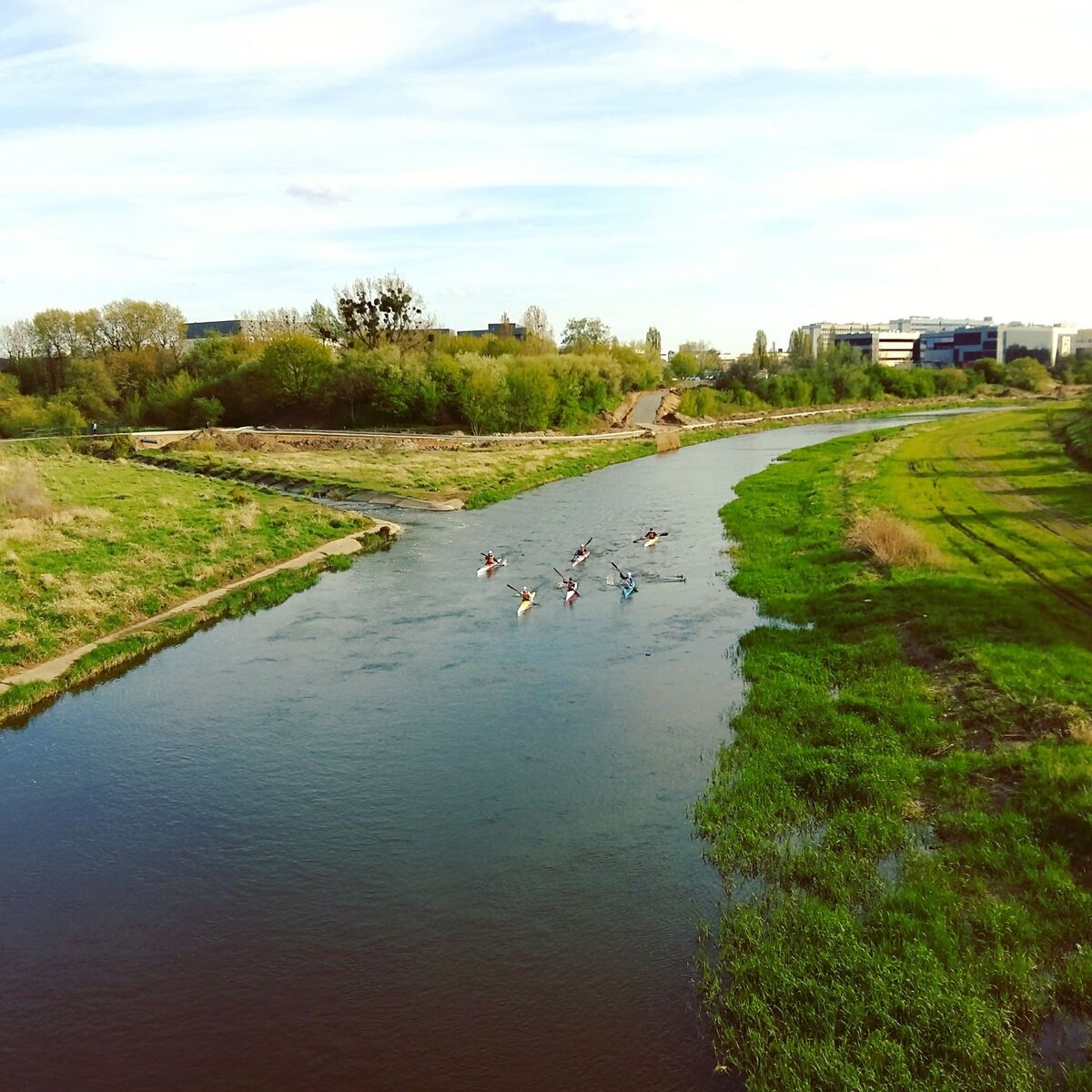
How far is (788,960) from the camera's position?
44.2 ft

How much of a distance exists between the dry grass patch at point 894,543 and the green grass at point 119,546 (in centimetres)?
2585

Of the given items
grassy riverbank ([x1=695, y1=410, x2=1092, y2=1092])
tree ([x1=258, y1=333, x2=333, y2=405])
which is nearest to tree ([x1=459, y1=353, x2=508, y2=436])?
tree ([x1=258, y1=333, x2=333, y2=405])

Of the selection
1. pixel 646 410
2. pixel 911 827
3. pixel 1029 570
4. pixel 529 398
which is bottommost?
pixel 911 827

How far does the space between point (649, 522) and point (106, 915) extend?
128 feet

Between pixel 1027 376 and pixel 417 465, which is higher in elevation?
pixel 1027 376

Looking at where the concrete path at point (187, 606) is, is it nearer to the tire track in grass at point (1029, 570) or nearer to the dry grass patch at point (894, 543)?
the dry grass patch at point (894, 543)

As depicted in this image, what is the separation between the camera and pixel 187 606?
34406 mm

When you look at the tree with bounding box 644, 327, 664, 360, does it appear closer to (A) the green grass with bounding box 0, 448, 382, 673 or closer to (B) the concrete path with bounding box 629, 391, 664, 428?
(B) the concrete path with bounding box 629, 391, 664, 428

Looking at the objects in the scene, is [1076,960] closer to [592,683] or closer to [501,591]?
[592,683]

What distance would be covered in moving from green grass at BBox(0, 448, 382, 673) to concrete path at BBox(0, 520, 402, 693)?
368 millimetres

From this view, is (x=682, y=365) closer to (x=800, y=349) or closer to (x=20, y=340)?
(x=800, y=349)

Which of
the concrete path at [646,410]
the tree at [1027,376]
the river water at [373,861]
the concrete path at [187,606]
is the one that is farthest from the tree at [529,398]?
the tree at [1027,376]

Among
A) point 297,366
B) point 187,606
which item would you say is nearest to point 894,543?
point 187,606

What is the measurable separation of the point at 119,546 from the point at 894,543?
107 feet
